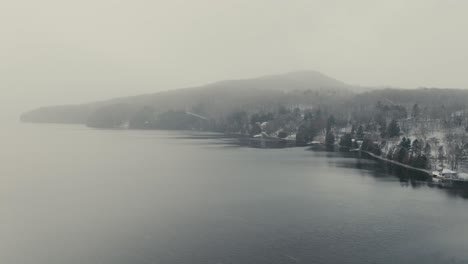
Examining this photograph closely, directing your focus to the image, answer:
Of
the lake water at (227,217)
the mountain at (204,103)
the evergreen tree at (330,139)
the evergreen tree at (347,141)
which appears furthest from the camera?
the mountain at (204,103)

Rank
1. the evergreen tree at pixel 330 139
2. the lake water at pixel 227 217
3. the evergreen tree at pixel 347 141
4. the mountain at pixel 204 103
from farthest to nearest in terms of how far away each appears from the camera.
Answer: the mountain at pixel 204 103 → the evergreen tree at pixel 330 139 → the evergreen tree at pixel 347 141 → the lake water at pixel 227 217

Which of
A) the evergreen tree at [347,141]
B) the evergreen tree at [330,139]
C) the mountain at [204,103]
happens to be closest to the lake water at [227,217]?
the evergreen tree at [347,141]

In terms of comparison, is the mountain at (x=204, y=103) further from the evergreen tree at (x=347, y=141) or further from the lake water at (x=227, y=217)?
the lake water at (x=227, y=217)

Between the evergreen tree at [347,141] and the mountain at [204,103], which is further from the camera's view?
the mountain at [204,103]

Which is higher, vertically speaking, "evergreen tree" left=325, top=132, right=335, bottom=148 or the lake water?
"evergreen tree" left=325, top=132, right=335, bottom=148

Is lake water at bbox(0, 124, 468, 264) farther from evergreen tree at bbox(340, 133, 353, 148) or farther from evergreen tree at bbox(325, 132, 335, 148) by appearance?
evergreen tree at bbox(325, 132, 335, 148)

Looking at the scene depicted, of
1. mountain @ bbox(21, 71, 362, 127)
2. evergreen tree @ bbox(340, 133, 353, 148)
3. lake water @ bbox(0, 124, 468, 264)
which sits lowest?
lake water @ bbox(0, 124, 468, 264)

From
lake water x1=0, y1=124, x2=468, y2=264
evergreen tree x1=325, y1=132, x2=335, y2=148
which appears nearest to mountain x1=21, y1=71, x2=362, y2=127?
evergreen tree x1=325, y1=132, x2=335, y2=148

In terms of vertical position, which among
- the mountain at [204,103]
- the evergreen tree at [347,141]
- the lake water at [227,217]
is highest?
the mountain at [204,103]

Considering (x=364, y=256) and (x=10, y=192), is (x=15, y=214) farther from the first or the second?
(x=364, y=256)

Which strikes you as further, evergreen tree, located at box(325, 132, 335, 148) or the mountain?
the mountain
